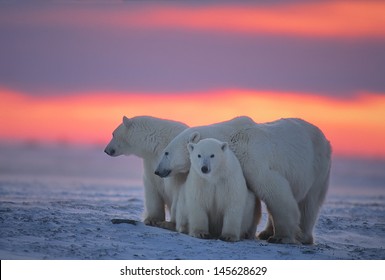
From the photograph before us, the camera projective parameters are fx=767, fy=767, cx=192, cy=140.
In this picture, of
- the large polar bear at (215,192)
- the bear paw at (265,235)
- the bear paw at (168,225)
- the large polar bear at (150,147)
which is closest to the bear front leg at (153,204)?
the large polar bear at (150,147)

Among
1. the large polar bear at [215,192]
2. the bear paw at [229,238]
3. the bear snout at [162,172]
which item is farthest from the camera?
the bear snout at [162,172]

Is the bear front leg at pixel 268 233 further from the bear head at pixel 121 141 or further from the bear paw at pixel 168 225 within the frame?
the bear head at pixel 121 141

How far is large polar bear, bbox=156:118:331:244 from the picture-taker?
31.8 feet

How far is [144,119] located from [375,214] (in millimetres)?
6388

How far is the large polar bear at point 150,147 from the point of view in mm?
10500

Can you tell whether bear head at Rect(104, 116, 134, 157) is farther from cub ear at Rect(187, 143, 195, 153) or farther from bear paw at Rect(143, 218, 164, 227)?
cub ear at Rect(187, 143, 195, 153)

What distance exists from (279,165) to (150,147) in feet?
6.06

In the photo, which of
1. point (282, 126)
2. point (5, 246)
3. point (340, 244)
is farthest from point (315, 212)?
point (5, 246)

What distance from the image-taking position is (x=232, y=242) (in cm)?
910

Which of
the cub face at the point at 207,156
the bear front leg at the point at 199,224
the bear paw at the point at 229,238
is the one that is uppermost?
the cub face at the point at 207,156

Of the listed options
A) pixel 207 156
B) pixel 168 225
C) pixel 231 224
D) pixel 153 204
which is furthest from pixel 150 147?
pixel 231 224

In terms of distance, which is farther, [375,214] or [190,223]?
[375,214]

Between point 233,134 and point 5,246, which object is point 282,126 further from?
point 5,246

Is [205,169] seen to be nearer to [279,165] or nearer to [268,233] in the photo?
[279,165]
